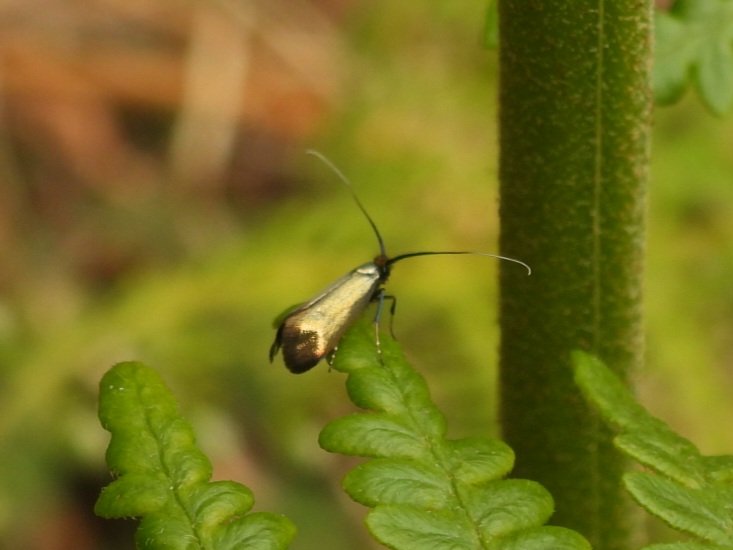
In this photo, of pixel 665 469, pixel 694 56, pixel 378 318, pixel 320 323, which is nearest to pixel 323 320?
pixel 320 323

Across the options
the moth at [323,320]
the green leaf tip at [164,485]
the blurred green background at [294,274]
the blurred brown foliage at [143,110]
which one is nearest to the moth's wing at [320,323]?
the moth at [323,320]

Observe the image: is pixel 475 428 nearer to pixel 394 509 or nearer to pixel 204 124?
pixel 394 509

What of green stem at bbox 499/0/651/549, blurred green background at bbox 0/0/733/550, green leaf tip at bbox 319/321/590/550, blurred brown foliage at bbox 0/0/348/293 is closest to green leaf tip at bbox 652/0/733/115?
green stem at bbox 499/0/651/549

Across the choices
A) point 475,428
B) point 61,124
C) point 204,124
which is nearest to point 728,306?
point 475,428

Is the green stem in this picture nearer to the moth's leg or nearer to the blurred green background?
the moth's leg

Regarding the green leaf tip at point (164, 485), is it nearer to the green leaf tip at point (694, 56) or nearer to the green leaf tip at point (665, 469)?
the green leaf tip at point (665, 469)

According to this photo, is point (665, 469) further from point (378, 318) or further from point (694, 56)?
point (694, 56)
